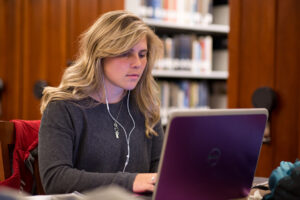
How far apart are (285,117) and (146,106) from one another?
64 centimetres

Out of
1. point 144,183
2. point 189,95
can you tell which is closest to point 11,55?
point 189,95

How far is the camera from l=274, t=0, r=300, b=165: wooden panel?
1.96 metres

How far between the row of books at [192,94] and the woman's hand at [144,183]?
2263 millimetres

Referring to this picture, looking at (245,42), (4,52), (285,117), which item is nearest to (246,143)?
(285,117)

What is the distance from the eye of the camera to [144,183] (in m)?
1.24

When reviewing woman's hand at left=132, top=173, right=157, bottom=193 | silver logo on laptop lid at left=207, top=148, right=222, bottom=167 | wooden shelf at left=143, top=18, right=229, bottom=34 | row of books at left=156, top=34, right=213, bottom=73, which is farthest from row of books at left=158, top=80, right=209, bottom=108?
silver logo on laptop lid at left=207, top=148, right=222, bottom=167

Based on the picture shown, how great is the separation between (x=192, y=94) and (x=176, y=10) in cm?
71

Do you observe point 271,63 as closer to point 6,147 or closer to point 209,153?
point 209,153

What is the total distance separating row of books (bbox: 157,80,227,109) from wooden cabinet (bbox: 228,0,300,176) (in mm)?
1357

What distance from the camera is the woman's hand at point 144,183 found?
1213 millimetres

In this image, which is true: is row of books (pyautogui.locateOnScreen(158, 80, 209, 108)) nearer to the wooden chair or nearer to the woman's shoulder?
the woman's shoulder

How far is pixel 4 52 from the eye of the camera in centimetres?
337

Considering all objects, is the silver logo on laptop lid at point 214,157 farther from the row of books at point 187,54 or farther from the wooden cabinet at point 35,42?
the row of books at point 187,54

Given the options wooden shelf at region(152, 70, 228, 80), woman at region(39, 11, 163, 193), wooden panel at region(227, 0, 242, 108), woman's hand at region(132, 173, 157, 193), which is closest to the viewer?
woman's hand at region(132, 173, 157, 193)
